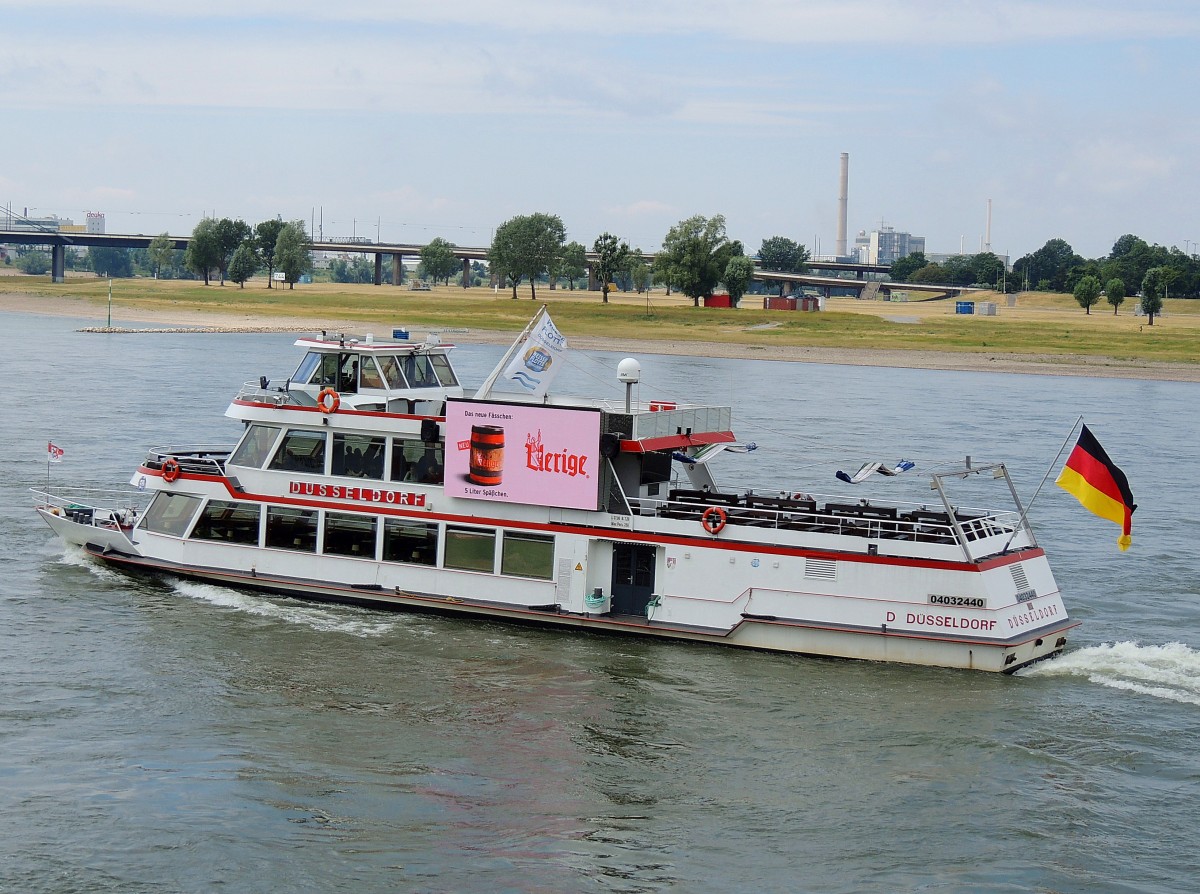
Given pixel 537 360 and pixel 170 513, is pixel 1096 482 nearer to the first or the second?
pixel 537 360

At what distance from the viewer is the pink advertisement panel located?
971 inches

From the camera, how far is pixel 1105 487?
22938 mm

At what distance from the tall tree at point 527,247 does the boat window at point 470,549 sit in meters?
113

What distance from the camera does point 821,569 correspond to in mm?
23531

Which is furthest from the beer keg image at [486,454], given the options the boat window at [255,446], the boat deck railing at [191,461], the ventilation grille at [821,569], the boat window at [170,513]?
the boat window at [170,513]

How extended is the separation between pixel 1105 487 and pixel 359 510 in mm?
13024

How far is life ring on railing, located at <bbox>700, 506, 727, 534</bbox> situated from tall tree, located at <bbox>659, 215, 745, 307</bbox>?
98.4m

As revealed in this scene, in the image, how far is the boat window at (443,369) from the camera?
2834 centimetres

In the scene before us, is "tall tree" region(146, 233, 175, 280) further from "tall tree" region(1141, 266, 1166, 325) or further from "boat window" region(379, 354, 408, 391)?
"boat window" region(379, 354, 408, 391)

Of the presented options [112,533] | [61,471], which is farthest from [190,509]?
[61,471]

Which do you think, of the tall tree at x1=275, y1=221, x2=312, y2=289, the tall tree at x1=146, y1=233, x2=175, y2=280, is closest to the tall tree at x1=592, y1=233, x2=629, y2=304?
the tall tree at x1=275, y1=221, x2=312, y2=289

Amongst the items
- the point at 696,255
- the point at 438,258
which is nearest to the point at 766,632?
the point at 696,255

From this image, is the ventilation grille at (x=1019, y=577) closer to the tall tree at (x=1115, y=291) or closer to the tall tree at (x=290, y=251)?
the tall tree at (x=1115, y=291)

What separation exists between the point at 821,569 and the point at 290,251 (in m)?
135
